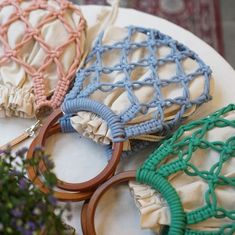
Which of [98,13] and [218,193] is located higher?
[98,13]

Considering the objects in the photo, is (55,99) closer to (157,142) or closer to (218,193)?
(157,142)

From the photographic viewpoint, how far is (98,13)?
0.89 metres

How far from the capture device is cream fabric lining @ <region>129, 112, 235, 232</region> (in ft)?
2.11

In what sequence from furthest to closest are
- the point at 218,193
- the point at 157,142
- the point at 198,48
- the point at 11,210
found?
the point at 198,48 < the point at 157,142 < the point at 218,193 < the point at 11,210

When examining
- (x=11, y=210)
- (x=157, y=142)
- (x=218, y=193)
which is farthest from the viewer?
(x=157, y=142)

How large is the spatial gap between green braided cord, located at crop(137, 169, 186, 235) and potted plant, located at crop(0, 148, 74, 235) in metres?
0.16

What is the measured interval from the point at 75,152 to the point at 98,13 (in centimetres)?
30

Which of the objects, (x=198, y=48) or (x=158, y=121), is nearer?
(x=158, y=121)

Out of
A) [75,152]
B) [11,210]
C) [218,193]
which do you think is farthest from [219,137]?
[11,210]

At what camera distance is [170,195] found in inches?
25.4

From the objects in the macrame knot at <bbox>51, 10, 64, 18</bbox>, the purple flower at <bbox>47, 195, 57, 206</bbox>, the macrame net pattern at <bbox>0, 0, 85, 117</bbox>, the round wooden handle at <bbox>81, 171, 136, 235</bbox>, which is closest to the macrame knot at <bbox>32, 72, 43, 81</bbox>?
the macrame net pattern at <bbox>0, 0, 85, 117</bbox>

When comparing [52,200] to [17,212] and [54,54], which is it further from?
[54,54]

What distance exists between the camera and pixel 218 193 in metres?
0.65

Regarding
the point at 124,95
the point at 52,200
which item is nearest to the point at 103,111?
the point at 124,95
